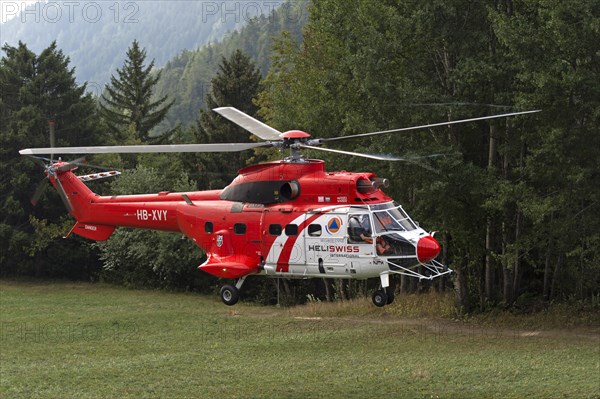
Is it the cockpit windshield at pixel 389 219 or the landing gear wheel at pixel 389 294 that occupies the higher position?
the cockpit windshield at pixel 389 219

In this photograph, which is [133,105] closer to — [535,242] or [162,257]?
[162,257]

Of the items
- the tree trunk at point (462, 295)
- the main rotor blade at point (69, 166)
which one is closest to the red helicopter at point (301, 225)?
the main rotor blade at point (69, 166)

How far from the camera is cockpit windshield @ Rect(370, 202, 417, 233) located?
15.5m

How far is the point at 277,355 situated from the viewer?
97.6ft

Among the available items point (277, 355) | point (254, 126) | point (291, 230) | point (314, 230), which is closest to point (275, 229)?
point (291, 230)

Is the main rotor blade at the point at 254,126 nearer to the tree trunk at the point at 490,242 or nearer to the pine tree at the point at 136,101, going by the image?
the tree trunk at the point at 490,242

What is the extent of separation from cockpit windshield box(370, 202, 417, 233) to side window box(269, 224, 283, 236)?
73.8 inches

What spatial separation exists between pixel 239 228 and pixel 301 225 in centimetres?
141

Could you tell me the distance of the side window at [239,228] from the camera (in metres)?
16.3

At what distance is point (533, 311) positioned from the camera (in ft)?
110

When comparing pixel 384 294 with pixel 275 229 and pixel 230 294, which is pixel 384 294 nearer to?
pixel 275 229

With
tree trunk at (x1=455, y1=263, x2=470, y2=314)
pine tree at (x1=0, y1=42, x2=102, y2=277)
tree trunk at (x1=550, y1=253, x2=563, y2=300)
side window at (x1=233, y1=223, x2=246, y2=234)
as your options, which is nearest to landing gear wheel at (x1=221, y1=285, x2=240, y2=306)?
side window at (x1=233, y1=223, x2=246, y2=234)

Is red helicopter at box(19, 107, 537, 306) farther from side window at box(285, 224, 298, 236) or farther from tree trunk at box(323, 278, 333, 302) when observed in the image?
tree trunk at box(323, 278, 333, 302)

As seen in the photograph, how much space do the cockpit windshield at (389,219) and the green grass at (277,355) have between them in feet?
29.5
